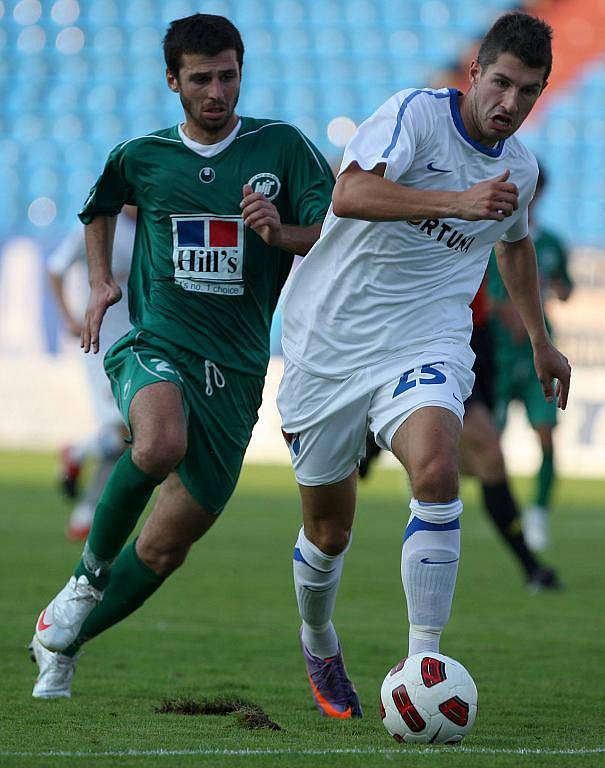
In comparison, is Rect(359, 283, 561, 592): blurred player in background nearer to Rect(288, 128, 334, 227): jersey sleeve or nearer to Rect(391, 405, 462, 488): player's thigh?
Rect(288, 128, 334, 227): jersey sleeve

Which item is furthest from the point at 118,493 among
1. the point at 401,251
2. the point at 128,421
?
the point at 401,251

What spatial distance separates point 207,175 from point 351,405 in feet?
3.39

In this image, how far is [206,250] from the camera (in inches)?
184

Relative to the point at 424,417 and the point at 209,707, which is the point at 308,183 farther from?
the point at 209,707

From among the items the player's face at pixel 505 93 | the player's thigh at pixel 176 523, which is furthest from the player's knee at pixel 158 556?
the player's face at pixel 505 93

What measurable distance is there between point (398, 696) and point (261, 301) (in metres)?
1.63

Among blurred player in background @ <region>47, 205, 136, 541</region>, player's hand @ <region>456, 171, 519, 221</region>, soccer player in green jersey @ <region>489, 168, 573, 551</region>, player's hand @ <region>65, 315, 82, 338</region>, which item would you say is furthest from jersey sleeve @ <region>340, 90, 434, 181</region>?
soccer player in green jersey @ <region>489, 168, 573, 551</region>

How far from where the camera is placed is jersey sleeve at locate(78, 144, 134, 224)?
4793 millimetres

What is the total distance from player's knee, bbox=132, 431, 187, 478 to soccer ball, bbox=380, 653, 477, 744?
1.04 metres

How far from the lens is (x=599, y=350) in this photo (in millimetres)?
16391

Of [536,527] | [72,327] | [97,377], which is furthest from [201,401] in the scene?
[536,527]

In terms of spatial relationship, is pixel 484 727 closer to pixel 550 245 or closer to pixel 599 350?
pixel 550 245

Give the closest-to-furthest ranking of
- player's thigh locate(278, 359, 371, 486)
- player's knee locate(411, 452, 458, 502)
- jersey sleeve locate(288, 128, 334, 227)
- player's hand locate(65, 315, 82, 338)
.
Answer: player's knee locate(411, 452, 458, 502) < player's thigh locate(278, 359, 371, 486) < jersey sleeve locate(288, 128, 334, 227) < player's hand locate(65, 315, 82, 338)

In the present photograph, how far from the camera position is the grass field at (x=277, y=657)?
3.58m
